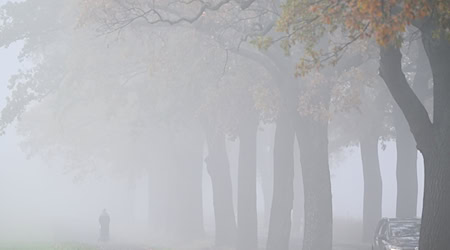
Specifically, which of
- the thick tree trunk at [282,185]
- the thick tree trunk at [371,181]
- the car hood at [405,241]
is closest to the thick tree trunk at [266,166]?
the thick tree trunk at [371,181]

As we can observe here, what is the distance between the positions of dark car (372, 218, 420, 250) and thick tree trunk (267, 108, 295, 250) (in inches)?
139

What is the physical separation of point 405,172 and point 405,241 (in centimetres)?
1145

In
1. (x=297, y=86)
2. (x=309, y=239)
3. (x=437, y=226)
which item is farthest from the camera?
(x=297, y=86)

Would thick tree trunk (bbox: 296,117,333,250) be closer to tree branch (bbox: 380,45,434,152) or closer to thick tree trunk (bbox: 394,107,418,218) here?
tree branch (bbox: 380,45,434,152)

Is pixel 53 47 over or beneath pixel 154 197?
over

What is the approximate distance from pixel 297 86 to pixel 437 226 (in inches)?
391

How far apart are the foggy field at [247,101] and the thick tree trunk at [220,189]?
0.06m

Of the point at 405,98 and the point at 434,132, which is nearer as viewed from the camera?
the point at 434,132

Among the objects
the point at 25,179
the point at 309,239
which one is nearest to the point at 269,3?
the point at 309,239

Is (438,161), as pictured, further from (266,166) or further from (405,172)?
(266,166)

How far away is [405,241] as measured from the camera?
21938 mm

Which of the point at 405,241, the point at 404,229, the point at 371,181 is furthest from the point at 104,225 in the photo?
the point at 405,241

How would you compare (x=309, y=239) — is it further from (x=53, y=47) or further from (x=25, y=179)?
(x=25, y=179)

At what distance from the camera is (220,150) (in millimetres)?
36531
